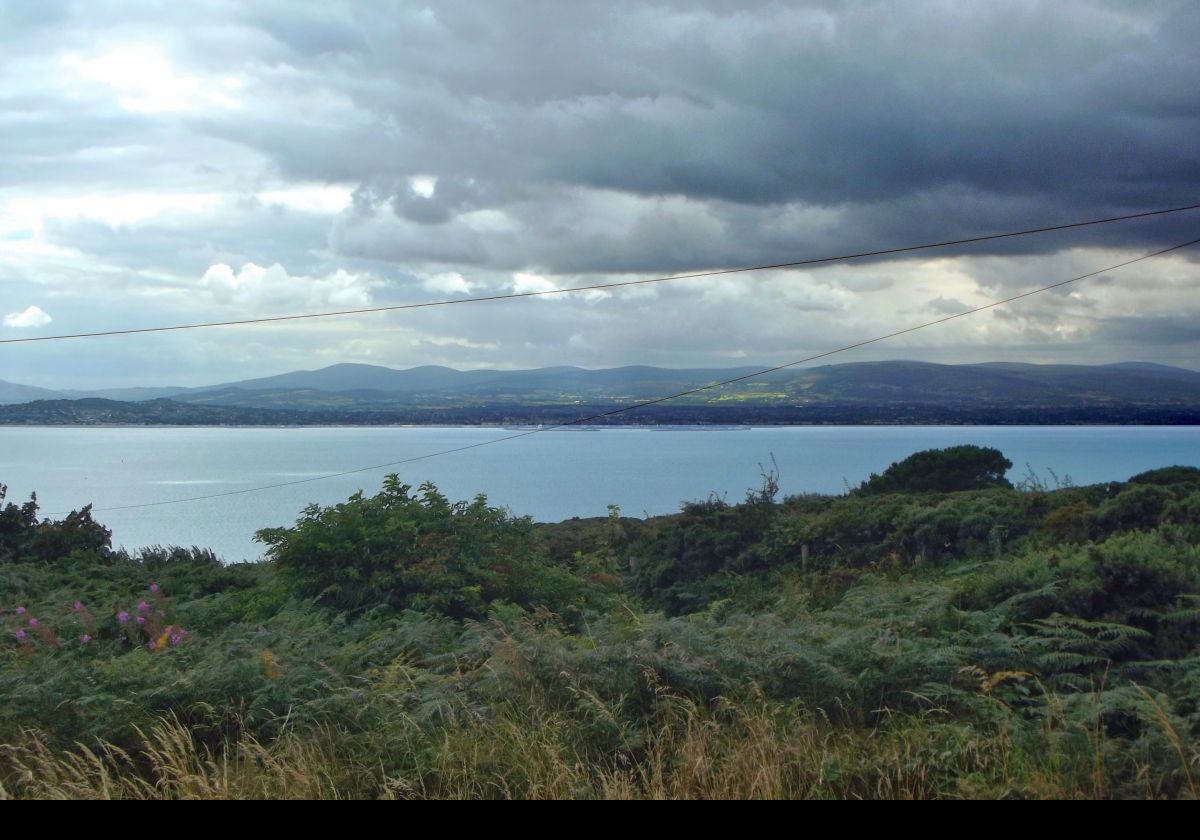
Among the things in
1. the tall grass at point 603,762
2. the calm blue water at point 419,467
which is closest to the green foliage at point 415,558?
the tall grass at point 603,762

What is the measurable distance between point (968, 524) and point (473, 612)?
9.84 metres

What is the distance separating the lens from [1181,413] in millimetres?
25328

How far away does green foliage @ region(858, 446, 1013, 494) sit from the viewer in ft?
86.2

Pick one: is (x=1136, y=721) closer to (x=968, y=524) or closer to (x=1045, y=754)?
(x=1045, y=754)

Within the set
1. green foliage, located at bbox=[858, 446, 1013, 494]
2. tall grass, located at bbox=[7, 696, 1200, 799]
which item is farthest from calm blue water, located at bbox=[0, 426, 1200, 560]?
tall grass, located at bbox=[7, 696, 1200, 799]

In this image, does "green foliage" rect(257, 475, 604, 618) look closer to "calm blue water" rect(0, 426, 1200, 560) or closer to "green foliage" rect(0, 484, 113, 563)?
"calm blue water" rect(0, 426, 1200, 560)

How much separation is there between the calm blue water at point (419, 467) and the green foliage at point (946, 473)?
0.91 metres

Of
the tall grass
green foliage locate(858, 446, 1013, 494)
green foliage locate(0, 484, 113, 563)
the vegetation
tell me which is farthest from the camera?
green foliage locate(858, 446, 1013, 494)

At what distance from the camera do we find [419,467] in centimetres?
4734

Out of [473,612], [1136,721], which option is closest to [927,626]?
[1136,721]

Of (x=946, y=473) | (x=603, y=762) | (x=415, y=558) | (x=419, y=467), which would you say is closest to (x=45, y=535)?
(x=415, y=558)

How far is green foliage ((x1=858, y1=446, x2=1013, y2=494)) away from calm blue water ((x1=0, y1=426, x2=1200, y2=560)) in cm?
91

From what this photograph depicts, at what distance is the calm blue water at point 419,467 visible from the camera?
32094 mm

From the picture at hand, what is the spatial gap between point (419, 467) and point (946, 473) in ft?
90.6
